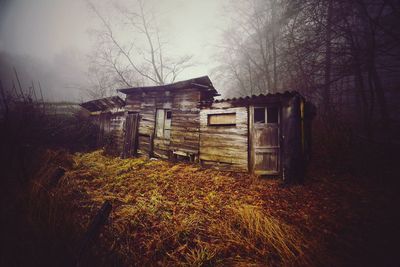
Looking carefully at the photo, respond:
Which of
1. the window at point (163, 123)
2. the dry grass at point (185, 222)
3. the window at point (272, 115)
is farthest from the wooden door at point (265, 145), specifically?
the window at point (163, 123)

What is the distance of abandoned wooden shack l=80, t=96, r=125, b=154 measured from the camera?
12492mm

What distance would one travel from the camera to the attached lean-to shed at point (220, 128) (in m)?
6.56

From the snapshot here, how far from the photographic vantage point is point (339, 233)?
12.1 ft

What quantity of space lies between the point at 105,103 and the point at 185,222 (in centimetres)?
1248

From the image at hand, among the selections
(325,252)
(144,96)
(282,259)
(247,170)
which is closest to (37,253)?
(282,259)

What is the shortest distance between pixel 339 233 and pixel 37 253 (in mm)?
5226

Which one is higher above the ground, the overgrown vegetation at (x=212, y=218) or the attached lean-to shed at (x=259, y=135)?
the attached lean-to shed at (x=259, y=135)

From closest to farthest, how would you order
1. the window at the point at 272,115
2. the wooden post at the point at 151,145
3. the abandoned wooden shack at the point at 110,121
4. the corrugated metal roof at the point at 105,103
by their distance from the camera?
the window at the point at 272,115 → the wooden post at the point at 151,145 → the corrugated metal roof at the point at 105,103 → the abandoned wooden shack at the point at 110,121

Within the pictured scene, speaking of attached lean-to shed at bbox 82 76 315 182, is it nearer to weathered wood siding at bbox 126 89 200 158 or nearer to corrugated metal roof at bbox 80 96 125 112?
weathered wood siding at bbox 126 89 200 158

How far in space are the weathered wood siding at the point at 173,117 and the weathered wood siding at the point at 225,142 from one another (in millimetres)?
499

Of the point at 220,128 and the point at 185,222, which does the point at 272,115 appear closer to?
the point at 220,128

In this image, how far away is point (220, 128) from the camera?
8.26m

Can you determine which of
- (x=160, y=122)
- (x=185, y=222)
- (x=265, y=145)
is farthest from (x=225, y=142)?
(x=185, y=222)

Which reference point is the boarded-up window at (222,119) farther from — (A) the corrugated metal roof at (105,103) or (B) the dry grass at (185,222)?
(A) the corrugated metal roof at (105,103)
